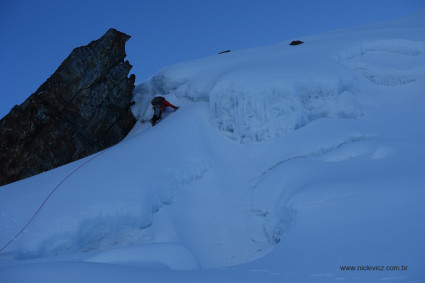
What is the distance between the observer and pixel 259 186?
7.24m

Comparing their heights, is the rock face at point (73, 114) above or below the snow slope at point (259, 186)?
above

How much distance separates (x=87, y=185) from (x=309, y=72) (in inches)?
255

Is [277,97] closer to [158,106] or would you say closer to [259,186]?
[259,186]

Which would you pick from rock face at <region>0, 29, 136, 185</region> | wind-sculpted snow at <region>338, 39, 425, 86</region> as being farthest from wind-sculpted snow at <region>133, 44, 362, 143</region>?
rock face at <region>0, 29, 136, 185</region>

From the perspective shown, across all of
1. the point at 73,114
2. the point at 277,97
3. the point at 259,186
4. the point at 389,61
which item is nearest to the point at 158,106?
the point at 73,114

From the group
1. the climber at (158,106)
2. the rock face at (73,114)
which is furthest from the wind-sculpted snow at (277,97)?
the rock face at (73,114)

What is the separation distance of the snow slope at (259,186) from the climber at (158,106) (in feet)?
1.02

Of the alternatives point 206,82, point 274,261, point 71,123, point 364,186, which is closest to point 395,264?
point 274,261

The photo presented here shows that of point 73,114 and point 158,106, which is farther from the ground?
point 73,114

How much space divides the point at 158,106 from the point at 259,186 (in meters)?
4.85

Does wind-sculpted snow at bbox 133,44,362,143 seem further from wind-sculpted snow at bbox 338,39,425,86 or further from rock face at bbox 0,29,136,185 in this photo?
rock face at bbox 0,29,136,185

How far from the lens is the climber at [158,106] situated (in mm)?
10539

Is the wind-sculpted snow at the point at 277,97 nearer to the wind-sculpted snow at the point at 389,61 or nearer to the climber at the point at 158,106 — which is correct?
the wind-sculpted snow at the point at 389,61

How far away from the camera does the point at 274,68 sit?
9.47 metres
